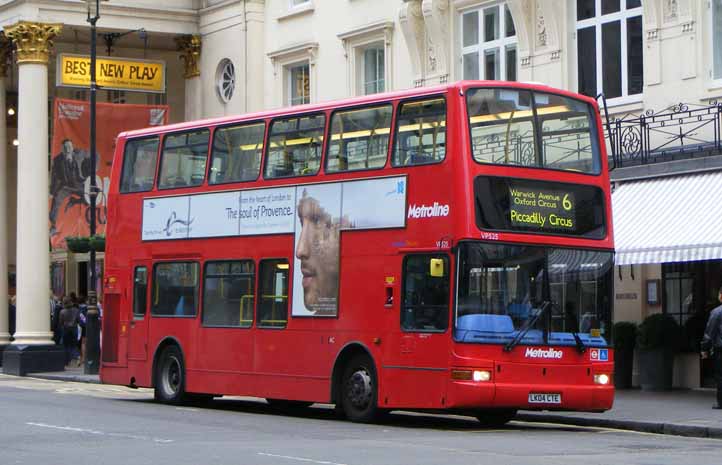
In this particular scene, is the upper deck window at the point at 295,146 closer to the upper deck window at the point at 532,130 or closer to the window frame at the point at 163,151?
the window frame at the point at 163,151

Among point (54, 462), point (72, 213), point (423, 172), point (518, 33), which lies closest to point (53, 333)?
point (72, 213)

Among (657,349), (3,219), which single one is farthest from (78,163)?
(657,349)

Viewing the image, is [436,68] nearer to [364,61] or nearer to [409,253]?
[364,61]

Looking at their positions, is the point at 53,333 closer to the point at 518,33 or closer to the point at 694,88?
the point at 518,33

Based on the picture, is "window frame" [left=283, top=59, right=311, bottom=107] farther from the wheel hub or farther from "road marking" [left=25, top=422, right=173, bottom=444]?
"road marking" [left=25, top=422, right=173, bottom=444]

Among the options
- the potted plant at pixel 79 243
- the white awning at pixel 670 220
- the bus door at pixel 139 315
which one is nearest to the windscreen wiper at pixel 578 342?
the white awning at pixel 670 220

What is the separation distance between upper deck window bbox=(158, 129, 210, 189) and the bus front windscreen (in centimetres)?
616

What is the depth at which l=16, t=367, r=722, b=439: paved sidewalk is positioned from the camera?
61.0 feet

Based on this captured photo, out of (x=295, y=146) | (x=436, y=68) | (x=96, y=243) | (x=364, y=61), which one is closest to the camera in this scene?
(x=295, y=146)

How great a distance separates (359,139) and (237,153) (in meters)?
2.86

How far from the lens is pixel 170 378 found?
23.5 m

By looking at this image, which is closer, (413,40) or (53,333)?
(413,40)

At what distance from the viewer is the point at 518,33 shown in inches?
1093

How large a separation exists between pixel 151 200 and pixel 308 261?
435 cm
